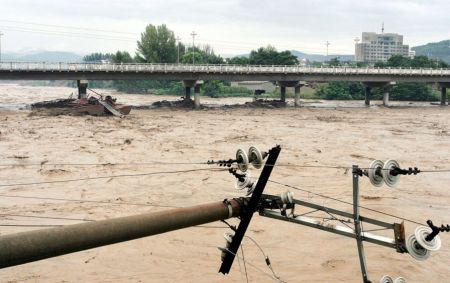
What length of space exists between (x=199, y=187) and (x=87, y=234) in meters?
21.2

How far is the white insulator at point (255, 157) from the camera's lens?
8.11 metres

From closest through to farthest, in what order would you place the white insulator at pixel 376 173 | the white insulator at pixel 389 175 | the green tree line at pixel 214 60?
the white insulator at pixel 389 175, the white insulator at pixel 376 173, the green tree line at pixel 214 60

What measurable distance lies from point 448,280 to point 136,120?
158 ft

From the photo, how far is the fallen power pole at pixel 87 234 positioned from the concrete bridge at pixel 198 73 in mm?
66681

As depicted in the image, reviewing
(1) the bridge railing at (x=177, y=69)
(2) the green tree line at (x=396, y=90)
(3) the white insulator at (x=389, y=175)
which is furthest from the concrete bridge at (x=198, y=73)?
(3) the white insulator at (x=389, y=175)

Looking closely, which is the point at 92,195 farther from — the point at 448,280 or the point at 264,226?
the point at 448,280

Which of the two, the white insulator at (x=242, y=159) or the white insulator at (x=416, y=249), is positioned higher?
the white insulator at (x=242, y=159)

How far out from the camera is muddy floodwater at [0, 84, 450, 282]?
1602cm

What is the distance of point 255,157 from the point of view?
8.25 metres

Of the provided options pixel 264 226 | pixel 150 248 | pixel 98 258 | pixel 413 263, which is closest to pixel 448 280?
pixel 413 263

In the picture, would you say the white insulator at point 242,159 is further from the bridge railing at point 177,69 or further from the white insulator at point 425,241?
the bridge railing at point 177,69

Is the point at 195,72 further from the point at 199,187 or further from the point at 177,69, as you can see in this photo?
the point at 199,187

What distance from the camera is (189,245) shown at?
17906mm

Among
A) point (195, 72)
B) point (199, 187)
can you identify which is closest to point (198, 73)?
point (195, 72)
